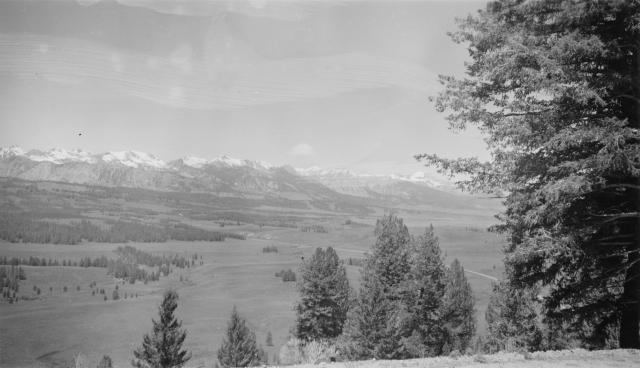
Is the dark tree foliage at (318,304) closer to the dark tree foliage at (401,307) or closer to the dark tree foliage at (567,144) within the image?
the dark tree foliage at (401,307)

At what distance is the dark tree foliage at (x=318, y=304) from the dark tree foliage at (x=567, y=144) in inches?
1394

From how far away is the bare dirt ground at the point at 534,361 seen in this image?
11.7 meters

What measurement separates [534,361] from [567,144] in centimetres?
629

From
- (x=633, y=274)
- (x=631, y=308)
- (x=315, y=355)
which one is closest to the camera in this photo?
(x=631, y=308)

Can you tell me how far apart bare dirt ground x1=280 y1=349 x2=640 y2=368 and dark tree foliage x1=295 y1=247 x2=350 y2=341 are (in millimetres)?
36205

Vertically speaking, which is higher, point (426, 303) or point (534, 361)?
point (534, 361)

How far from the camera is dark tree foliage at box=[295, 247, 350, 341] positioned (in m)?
48.3

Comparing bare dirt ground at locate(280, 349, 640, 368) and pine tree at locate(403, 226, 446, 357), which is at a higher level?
bare dirt ground at locate(280, 349, 640, 368)

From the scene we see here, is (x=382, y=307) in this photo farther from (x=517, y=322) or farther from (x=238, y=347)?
(x=238, y=347)

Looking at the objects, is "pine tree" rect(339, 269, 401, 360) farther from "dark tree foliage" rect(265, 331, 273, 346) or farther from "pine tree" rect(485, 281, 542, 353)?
"dark tree foliage" rect(265, 331, 273, 346)

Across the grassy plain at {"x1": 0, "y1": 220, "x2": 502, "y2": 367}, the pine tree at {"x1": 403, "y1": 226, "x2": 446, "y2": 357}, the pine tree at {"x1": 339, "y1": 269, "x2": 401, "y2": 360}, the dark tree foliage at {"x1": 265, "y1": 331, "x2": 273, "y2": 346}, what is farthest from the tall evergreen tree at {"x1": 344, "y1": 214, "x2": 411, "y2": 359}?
the dark tree foliage at {"x1": 265, "y1": 331, "x2": 273, "y2": 346}

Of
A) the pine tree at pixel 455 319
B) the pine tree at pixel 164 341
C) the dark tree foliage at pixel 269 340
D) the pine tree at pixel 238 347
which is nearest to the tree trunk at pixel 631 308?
the pine tree at pixel 455 319

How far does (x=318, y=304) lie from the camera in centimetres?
4906

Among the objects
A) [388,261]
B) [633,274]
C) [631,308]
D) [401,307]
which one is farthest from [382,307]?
[633,274]
